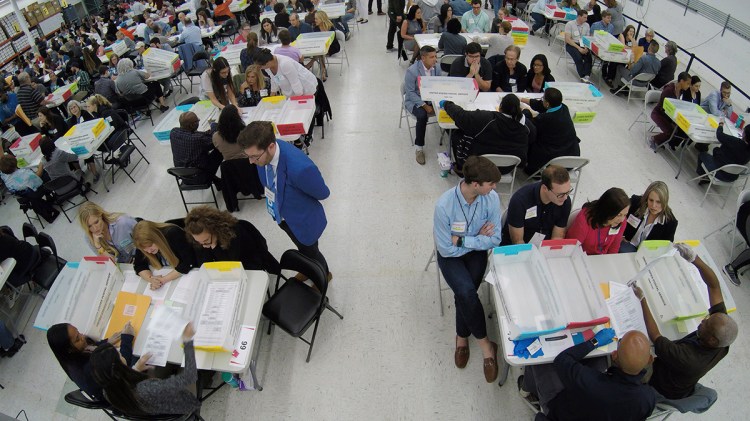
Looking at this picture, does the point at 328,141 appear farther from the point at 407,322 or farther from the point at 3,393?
the point at 3,393

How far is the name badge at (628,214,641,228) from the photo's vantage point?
9.62 ft

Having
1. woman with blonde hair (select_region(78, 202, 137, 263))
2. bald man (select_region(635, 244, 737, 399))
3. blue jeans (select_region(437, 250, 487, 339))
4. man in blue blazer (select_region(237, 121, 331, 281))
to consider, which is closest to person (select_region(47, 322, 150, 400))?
woman with blonde hair (select_region(78, 202, 137, 263))

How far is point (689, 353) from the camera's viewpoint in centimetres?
199

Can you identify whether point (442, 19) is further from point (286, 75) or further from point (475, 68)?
point (286, 75)

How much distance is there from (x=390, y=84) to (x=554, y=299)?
17.9ft

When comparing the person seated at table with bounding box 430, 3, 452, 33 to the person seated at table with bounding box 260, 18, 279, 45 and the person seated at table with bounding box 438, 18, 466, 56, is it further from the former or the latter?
the person seated at table with bounding box 260, 18, 279, 45

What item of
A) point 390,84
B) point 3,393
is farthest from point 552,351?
point 390,84

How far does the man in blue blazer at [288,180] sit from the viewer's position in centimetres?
257

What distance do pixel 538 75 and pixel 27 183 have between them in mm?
6060

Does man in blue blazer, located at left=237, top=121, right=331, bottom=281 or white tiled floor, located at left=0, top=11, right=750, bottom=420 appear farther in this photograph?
white tiled floor, located at left=0, top=11, right=750, bottom=420

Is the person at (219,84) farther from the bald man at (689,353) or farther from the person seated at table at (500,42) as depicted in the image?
the bald man at (689,353)

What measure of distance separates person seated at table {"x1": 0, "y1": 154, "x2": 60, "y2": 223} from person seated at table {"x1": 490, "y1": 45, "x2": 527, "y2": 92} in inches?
218

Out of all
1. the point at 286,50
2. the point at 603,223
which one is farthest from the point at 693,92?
the point at 286,50

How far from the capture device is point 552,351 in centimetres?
219
